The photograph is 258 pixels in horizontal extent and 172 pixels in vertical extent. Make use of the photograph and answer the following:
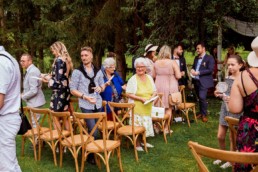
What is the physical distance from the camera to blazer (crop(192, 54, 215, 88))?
342 inches

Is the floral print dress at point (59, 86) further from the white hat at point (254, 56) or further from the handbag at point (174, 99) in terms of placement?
the white hat at point (254, 56)

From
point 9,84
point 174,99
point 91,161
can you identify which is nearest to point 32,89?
point 91,161

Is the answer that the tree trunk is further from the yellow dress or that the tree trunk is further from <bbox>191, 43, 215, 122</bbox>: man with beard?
the yellow dress

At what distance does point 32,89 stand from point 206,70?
418 centimetres

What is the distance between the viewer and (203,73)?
8.73m

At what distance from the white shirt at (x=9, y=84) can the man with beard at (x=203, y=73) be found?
5761 millimetres

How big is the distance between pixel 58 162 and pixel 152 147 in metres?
1.73

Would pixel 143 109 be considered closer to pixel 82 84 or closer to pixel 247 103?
pixel 82 84

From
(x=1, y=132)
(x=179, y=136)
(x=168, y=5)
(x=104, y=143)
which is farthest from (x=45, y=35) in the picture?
(x=1, y=132)

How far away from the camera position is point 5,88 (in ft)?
10.8

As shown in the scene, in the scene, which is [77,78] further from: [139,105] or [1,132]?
[1,132]

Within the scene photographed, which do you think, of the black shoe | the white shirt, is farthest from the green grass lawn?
the white shirt

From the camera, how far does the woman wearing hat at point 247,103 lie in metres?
3.29

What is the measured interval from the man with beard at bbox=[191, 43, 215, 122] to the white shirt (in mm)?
5761
